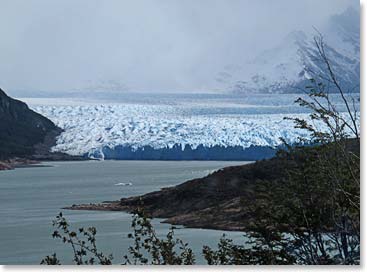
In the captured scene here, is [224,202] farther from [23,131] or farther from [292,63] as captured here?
[292,63]

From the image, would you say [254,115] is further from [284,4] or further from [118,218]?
[118,218]

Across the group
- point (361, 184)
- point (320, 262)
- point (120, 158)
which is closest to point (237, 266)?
point (320, 262)

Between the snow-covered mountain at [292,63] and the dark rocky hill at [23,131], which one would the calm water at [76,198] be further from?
the snow-covered mountain at [292,63]

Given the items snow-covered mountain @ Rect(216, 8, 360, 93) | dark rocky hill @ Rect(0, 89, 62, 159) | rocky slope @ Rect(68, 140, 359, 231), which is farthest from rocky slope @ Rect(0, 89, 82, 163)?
snow-covered mountain @ Rect(216, 8, 360, 93)

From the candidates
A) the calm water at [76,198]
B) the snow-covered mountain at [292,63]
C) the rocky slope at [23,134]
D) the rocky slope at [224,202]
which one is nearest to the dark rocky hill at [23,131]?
the rocky slope at [23,134]

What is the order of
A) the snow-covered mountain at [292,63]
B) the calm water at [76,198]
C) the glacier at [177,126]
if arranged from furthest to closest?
the glacier at [177,126], the calm water at [76,198], the snow-covered mountain at [292,63]

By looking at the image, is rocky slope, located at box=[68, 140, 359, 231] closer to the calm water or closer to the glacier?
the calm water

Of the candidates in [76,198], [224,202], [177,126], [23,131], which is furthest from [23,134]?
[224,202]
